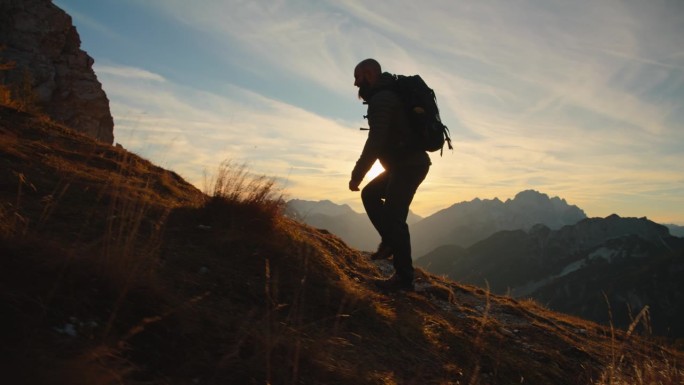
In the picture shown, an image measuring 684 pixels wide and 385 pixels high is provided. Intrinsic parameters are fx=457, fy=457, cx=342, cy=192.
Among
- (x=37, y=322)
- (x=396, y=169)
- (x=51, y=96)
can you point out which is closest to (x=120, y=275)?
(x=37, y=322)

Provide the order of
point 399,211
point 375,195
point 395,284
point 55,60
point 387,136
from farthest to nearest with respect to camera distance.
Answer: point 55,60 → point 375,195 → point 395,284 → point 399,211 → point 387,136

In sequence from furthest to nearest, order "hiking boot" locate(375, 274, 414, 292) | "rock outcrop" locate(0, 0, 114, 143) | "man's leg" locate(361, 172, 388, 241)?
"rock outcrop" locate(0, 0, 114, 143) < "man's leg" locate(361, 172, 388, 241) < "hiking boot" locate(375, 274, 414, 292)

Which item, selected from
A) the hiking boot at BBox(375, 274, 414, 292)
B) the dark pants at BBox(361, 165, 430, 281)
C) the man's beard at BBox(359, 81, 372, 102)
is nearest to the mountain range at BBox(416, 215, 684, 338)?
the hiking boot at BBox(375, 274, 414, 292)

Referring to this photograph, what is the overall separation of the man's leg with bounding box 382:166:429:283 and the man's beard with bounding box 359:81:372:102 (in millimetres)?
926

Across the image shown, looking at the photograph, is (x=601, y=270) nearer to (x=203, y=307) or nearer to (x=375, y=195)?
(x=375, y=195)

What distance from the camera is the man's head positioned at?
523 centimetres

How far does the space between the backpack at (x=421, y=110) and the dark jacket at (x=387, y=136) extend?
8 cm

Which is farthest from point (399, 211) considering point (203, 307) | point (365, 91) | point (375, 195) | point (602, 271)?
point (602, 271)

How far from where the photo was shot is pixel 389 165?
17.4 ft

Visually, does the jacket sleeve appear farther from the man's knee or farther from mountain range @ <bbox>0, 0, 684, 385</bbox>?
mountain range @ <bbox>0, 0, 684, 385</bbox>

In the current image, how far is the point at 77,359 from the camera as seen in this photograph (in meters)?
1.88

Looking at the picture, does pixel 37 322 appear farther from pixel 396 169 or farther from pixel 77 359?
pixel 396 169

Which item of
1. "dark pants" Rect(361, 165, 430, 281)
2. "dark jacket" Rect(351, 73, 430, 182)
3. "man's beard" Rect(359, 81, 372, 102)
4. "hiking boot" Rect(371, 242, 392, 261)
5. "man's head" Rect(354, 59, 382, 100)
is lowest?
"hiking boot" Rect(371, 242, 392, 261)

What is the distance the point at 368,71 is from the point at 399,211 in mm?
1646
